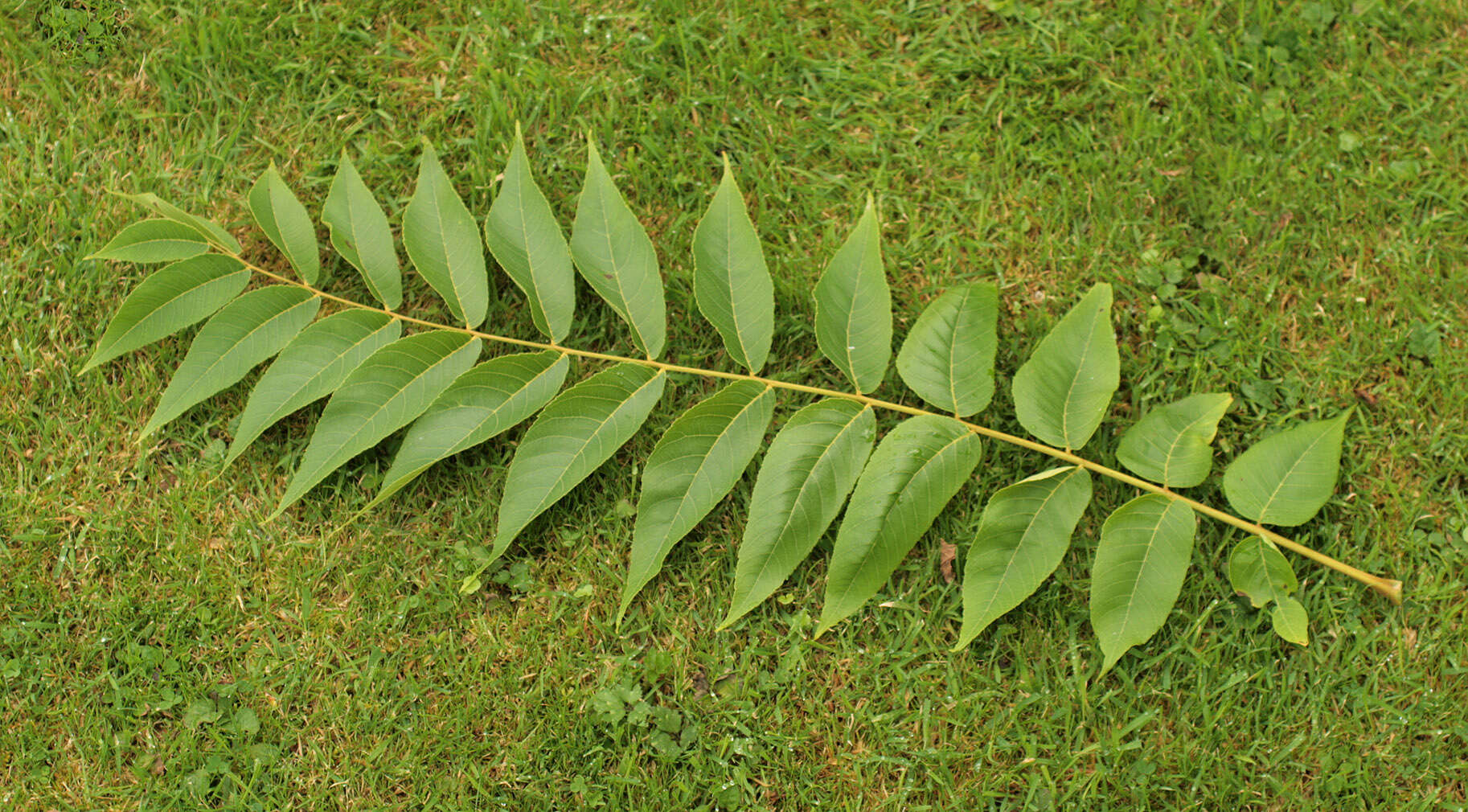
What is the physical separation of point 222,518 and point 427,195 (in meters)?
1.05

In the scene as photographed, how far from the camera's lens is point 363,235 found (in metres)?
2.61

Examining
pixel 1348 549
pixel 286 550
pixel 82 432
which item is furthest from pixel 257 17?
pixel 1348 549

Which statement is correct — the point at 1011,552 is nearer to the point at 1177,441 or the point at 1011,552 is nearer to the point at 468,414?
the point at 1177,441

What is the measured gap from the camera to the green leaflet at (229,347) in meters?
2.50

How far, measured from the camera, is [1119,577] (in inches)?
92.7

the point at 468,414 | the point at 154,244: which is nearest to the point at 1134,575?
the point at 468,414

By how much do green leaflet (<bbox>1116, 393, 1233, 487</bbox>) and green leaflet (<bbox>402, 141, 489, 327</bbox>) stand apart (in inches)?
65.2

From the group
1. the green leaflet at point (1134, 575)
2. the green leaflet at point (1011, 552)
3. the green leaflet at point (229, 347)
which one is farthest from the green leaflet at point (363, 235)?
the green leaflet at point (1134, 575)

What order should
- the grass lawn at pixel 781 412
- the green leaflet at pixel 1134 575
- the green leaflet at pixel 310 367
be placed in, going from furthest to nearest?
the grass lawn at pixel 781 412
the green leaflet at pixel 310 367
the green leaflet at pixel 1134 575

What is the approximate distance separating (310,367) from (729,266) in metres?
1.06

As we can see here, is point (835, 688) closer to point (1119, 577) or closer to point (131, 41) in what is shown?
point (1119, 577)

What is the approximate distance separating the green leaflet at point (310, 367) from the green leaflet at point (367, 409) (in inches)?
2.8

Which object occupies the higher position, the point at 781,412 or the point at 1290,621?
the point at 781,412

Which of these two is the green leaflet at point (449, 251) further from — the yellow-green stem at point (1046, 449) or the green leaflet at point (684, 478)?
the green leaflet at point (684, 478)
